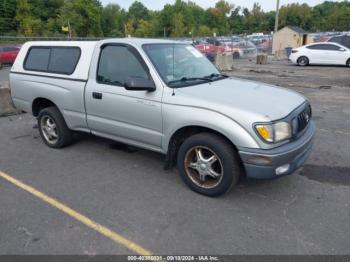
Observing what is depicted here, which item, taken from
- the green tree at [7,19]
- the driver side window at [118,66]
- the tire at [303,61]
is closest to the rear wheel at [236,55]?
the tire at [303,61]

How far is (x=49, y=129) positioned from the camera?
5.45 metres

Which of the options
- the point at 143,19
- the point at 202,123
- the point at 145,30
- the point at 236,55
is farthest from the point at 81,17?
the point at 202,123

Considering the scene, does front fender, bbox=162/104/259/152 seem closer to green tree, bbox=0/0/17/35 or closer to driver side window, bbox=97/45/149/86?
driver side window, bbox=97/45/149/86

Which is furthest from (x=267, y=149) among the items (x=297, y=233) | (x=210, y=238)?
(x=210, y=238)

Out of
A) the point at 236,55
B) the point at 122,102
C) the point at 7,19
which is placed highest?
the point at 7,19

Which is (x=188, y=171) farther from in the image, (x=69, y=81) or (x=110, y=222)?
(x=69, y=81)

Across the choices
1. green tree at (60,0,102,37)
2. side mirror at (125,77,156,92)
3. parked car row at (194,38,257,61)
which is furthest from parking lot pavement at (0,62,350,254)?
green tree at (60,0,102,37)

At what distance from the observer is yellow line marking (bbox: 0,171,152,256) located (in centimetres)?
292

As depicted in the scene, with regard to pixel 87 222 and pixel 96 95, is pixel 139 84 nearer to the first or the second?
pixel 96 95

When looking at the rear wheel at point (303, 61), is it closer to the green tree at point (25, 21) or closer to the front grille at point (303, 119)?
the front grille at point (303, 119)

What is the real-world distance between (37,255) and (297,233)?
2445 mm

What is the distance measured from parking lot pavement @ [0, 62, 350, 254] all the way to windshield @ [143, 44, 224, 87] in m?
1.34

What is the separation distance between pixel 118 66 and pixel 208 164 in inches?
72.6

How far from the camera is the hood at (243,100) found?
330 centimetres
